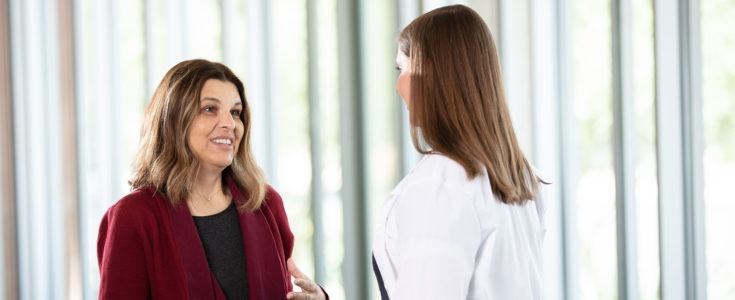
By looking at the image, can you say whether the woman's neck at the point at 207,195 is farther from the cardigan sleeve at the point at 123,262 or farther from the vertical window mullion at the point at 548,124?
the vertical window mullion at the point at 548,124

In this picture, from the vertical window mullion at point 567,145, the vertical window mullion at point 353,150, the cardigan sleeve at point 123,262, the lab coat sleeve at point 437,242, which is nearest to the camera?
the lab coat sleeve at point 437,242

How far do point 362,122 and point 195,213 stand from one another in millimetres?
958

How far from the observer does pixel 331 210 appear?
2.58m

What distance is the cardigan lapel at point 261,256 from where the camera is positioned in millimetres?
1664

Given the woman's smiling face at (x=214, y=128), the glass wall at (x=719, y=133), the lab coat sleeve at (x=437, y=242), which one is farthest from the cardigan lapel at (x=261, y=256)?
the glass wall at (x=719, y=133)

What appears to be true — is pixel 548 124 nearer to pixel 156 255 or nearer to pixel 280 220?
pixel 280 220

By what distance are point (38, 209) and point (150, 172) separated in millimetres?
1435

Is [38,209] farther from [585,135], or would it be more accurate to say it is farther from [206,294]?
[585,135]

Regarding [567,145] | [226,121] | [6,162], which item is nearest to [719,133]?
[567,145]

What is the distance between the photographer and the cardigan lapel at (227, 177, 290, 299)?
1.66m

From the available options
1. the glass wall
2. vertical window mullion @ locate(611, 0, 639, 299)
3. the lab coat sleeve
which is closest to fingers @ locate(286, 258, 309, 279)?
the lab coat sleeve

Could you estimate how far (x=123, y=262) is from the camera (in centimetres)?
153

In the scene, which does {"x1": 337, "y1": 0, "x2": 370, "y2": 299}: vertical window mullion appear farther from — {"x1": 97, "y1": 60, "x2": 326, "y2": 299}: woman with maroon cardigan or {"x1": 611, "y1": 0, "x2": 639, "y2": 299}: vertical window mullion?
{"x1": 611, "y1": 0, "x2": 639, "y2": 299}: vertical window mullion

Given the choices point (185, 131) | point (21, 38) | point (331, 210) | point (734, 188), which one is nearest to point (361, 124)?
point (331, 210)
